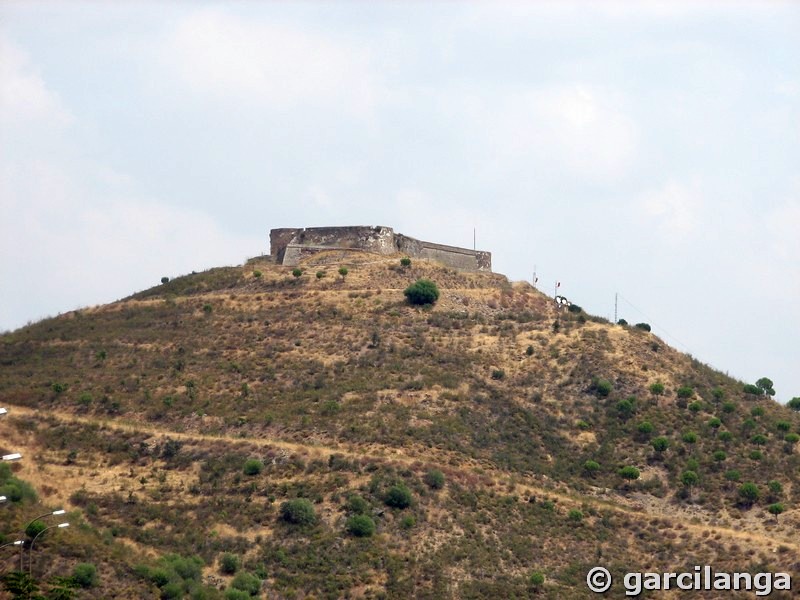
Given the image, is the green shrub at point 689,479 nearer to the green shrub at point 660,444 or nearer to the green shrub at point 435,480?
the green shrub at point 660,444

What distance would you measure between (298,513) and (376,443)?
7340 mm

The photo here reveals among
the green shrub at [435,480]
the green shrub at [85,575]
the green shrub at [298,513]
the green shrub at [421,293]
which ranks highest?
the green shrub at [421,293]

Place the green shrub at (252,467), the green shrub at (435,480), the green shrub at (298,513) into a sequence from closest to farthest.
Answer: the green shrub at (298,513), the green shrub at (252,467), the green shrub at (435,480)

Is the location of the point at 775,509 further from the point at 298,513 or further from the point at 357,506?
the point at 298,513

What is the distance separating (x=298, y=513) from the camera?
5978cm

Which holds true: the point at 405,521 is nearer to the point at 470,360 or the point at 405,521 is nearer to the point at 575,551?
the point at 575,551

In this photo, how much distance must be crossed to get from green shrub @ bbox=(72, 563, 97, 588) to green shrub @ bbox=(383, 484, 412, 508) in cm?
1546

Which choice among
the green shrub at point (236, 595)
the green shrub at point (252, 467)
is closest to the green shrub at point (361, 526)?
the green shrub at point (252, 467)

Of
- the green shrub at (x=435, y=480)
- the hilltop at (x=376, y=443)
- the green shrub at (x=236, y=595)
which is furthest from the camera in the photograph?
the green shrub at (x=435, y=480)

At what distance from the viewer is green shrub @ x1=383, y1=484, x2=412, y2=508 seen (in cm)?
6128

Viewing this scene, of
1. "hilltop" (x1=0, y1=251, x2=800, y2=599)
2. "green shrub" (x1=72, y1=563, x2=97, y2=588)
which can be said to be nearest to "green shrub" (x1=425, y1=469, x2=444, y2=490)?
"hilltop" (x1=0, y1=251, x2=800, y2=599)

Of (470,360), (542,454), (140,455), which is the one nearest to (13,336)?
(140,455)

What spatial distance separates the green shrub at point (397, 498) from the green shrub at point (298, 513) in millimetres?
3273

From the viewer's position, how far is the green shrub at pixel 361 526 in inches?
2344
